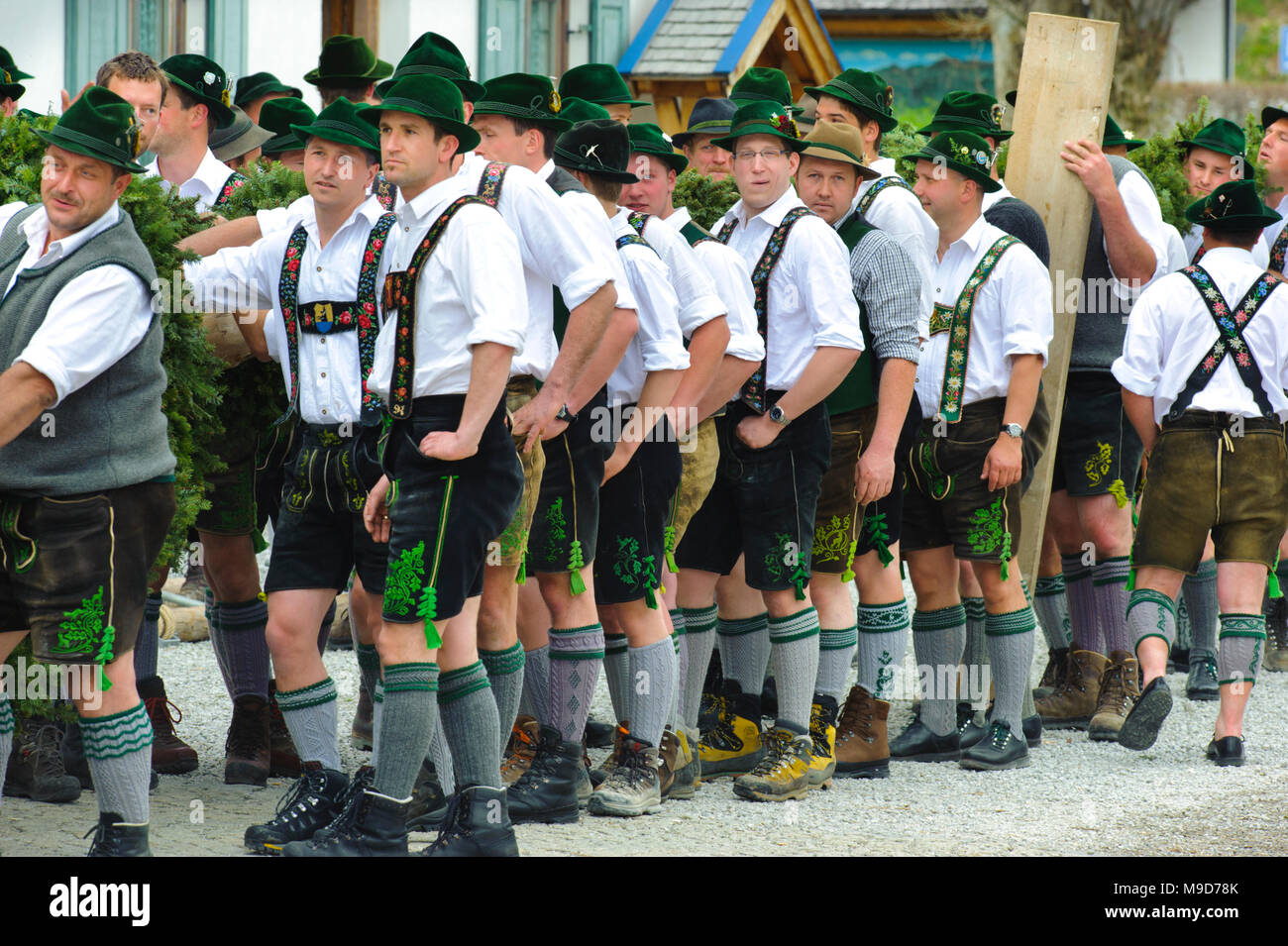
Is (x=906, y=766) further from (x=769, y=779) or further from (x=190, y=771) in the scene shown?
(x=190, y=771)

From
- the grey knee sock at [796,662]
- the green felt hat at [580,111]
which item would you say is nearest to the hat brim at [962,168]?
the green felt hat at [580,111]

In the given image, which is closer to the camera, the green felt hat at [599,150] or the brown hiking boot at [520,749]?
the green felt hat at [599,150]

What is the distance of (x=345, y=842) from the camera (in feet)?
15.9

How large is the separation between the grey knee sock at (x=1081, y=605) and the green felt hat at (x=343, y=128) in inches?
157

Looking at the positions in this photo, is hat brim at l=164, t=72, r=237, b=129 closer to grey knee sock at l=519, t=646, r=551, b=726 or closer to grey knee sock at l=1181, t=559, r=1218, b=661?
grey knee sock at l=519, t=646, r=551, b=726

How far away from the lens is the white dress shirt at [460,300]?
4711 mm

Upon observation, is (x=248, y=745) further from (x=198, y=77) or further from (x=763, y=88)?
(x=763, y=88)

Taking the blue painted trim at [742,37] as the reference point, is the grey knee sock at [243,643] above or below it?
below

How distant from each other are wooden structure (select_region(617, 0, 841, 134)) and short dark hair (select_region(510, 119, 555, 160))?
34.0 feet

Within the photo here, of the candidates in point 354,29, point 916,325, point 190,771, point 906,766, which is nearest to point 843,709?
point 906,766

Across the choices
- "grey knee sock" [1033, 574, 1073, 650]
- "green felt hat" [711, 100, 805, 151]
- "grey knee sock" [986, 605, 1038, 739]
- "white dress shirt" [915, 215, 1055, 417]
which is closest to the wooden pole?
"grey knee sock" [1033, 574, 1073, 650]

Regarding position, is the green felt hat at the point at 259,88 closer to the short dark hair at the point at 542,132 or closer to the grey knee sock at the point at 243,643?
the short dark hair at the point at 542,132

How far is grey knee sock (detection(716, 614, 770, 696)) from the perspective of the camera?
677cm
